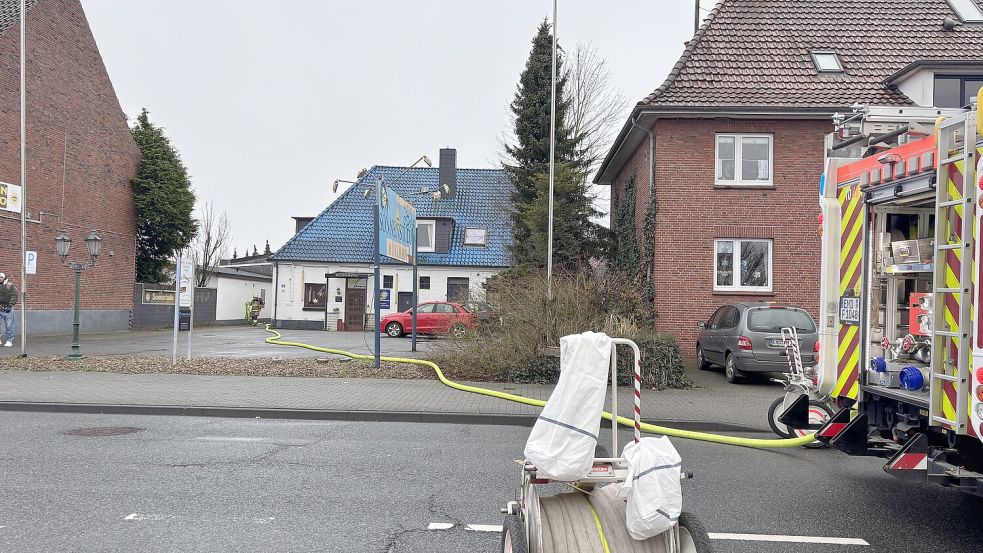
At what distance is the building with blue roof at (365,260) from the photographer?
114 ft

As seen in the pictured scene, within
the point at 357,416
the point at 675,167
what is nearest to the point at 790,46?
the point at 675,167

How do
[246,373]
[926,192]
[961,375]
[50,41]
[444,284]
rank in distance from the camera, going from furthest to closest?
[444,284], [50,41], [246,373], [926,192], [961,375]

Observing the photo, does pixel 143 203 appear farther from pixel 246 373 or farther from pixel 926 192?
pixel 926 192

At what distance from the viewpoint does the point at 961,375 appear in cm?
460

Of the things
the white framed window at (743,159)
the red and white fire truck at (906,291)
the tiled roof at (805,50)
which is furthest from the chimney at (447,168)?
the red and white fire truck at (906,291)

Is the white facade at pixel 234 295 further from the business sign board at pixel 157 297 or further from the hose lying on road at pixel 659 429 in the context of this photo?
the hose lying on road at pixel 659 429

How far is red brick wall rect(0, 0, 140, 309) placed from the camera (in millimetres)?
23547

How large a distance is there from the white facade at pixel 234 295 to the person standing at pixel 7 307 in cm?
1730

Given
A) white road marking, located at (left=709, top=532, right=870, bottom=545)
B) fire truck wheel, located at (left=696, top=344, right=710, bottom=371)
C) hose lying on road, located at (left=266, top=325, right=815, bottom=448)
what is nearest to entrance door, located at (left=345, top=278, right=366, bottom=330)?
hose lying on road, located at (left=266, top=325, right=815, bottom=448)

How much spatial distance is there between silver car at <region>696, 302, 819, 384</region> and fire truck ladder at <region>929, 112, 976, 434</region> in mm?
8597

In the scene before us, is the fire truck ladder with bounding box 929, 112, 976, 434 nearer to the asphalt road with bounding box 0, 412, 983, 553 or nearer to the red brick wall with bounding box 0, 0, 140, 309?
the asphalt road with bounding box 0, 412, 983, 553

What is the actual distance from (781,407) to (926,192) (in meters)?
4.15

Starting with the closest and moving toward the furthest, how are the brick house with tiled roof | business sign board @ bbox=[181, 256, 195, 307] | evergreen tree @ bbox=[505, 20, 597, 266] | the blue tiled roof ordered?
1. business sign board @ bbox=[181, 256, 195, 307]
2. the brick house with tiled roof
3. evergreen tree @ bbox=[505, 20, 597, 266]
4. the blue tiled roof

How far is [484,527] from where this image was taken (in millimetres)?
5359
